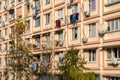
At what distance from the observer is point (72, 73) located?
20844 millimetres

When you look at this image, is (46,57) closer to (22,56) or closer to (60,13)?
(22,56)

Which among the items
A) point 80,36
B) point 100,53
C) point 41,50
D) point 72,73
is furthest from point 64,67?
point 41,50

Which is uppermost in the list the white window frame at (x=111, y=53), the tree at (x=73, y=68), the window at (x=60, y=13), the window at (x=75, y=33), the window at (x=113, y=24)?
the window at (x=60, y=13)

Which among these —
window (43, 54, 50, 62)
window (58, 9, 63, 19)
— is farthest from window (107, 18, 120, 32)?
window (43, 54, 50, 62)

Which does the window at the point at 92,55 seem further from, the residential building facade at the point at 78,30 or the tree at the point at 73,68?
the tree at the point at 73,68

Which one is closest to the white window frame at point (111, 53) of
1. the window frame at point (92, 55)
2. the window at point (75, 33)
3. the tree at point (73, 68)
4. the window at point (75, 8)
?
the window frame at point (92, 55)

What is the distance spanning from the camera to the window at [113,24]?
2328 cm

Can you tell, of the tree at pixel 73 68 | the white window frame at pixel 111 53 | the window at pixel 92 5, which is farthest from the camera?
the window at pixel 92 5

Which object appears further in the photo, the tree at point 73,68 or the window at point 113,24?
the window at point 113,24

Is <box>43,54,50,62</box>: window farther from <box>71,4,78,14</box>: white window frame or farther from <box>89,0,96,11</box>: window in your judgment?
<box>89,0,96,11</box>: window

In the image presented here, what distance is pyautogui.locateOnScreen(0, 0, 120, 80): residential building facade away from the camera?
930 inches

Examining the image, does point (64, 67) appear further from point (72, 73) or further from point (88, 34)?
point (88, 34)

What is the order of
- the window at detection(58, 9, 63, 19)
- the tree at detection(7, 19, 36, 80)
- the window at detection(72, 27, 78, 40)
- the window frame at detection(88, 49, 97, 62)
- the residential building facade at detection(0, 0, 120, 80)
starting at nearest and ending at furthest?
the residential building facade at detection(0, 0, 120, 80) → the window frame at detection(88, 49, 97, 62) → the window at detection(72, 27, 78, 40) → the tree at detection(7, 19, 36, 80) → the window at detection(58, 9, 63, 19)

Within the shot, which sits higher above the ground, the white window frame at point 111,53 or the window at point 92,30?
the window at point 92,30
